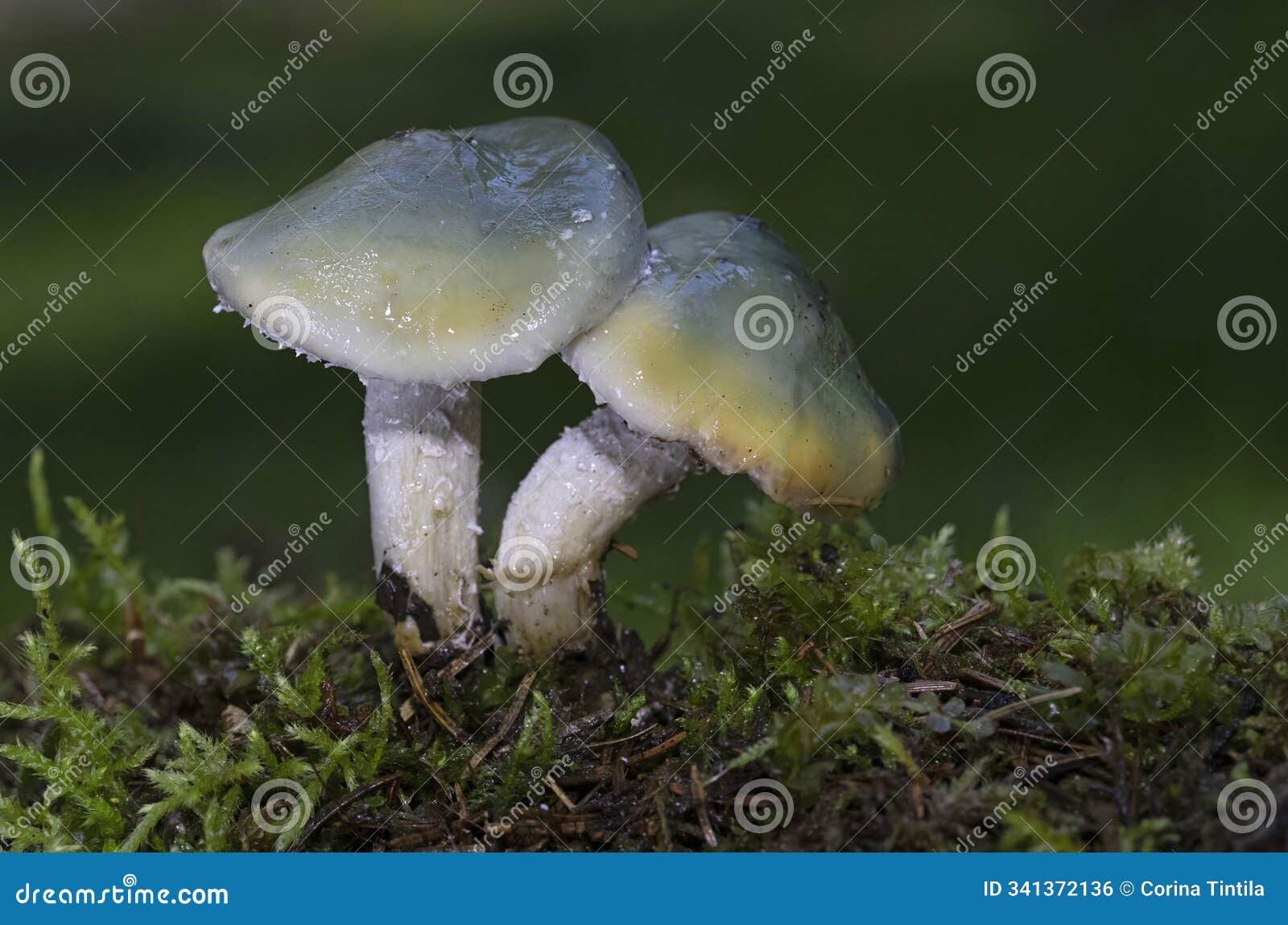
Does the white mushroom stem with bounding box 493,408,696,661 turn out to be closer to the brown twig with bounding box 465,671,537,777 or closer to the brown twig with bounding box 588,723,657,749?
the brown twig with bounding box 465,671,537,777

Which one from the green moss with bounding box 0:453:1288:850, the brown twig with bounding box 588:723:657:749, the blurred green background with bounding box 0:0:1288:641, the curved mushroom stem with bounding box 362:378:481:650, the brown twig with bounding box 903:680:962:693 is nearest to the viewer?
the green moss with bounding box 0:453:1288:850

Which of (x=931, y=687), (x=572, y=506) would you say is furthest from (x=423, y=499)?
(x=931, y=687)

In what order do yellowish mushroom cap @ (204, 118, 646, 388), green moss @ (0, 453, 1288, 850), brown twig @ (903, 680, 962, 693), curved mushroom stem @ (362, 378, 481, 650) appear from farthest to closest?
curved mushroom stem @ (362, 378, 481, 650) → brown twig @ (903, 680, 962, 693) → yellowish mushroom cap @ (204, 118, 646, 388) → green moss @ (0, 453, 1288, 850)

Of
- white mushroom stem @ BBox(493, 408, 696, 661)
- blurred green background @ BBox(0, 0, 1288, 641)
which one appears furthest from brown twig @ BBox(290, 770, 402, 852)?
blurred green background @ BBox(0, 0, 1288, 641)

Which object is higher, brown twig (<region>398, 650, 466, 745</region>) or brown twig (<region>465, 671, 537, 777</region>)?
brown twig (<region>465, 671, 537, 777</region>)

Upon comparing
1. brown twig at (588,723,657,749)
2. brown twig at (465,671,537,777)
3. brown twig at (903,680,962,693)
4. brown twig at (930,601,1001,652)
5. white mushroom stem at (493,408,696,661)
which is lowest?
brown twig at (465,671,537,777)

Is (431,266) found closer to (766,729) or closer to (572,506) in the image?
(572,506)
